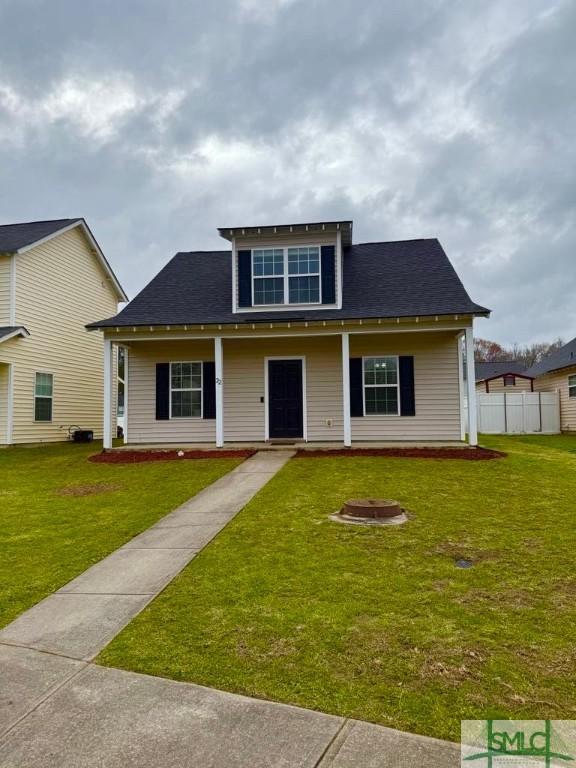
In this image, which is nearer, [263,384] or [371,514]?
[371,514]

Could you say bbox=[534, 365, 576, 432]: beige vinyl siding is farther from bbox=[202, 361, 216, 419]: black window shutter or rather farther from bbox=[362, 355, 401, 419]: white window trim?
bbox=[202, 361, 216, 419]: black window shutter

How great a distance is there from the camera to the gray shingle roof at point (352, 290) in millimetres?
12477

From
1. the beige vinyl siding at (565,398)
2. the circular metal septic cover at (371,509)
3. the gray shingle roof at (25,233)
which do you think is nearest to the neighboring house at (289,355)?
the gray shingle roof at (25,233)

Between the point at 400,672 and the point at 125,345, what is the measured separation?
12797 mm

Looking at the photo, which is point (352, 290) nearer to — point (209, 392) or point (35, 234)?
point (209, 392)

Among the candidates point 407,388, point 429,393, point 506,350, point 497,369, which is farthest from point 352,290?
point 506,350

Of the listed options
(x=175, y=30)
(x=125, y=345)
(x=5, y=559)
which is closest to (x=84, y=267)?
(x=125, y=345)

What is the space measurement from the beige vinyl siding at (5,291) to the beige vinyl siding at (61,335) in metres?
0.26

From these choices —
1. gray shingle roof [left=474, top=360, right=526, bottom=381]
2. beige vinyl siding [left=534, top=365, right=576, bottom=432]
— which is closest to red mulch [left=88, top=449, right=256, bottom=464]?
beige vinyl siding [left=534, top=365, right=576, bottom=432]

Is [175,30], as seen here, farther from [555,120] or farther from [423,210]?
[423,210]

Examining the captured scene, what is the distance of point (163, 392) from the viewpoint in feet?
45.7

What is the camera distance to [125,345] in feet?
46.4

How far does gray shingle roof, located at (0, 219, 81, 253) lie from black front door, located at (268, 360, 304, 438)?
854 centimetres

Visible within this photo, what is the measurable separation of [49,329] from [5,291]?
6.55ft
